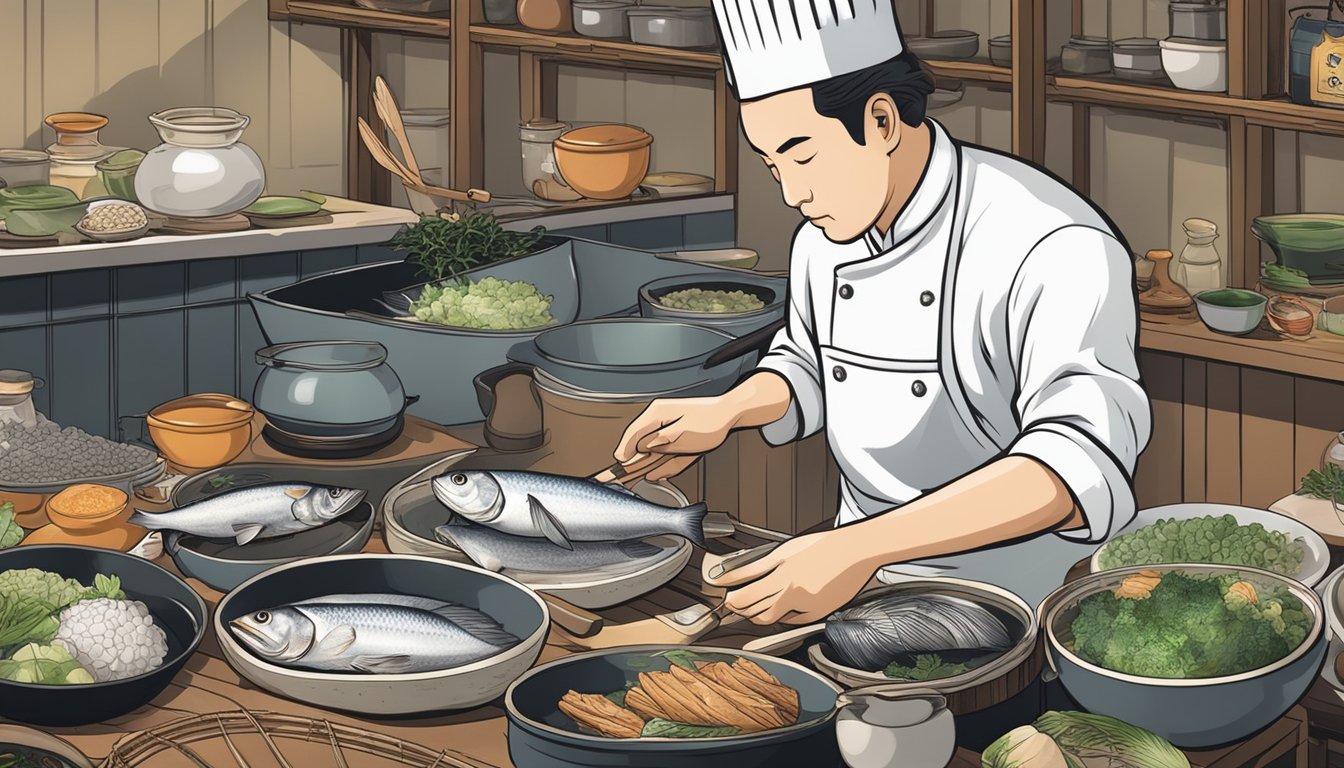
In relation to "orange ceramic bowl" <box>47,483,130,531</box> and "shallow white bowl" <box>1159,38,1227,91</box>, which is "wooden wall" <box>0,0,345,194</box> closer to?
"orange ceramic bowl" <box>47,483,130,531</box>

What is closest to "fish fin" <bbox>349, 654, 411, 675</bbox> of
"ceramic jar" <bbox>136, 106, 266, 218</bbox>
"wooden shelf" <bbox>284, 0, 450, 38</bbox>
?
"ceramic jar" <bbox>136, 106, 266, 218</bbox>

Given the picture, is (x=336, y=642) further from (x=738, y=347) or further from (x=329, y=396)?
(x=738, y=347)

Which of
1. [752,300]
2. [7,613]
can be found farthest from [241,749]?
[752,300]

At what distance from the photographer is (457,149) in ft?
12.2

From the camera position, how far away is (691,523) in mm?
1709

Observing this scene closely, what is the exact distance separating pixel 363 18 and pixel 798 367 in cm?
244

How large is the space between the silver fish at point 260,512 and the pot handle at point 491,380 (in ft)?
1.43

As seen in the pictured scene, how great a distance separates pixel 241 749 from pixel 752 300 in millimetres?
1487

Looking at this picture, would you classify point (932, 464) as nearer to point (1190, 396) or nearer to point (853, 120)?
point (853, 120)

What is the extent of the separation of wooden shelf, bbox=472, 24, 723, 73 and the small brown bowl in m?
1.21

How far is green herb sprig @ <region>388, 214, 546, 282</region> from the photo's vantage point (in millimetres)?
2734

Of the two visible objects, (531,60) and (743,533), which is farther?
(531,60)

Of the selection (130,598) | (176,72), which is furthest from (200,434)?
(176,72)

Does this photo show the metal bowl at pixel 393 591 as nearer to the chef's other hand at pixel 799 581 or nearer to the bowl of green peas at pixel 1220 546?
the chef's other hand at pixel 799 581
